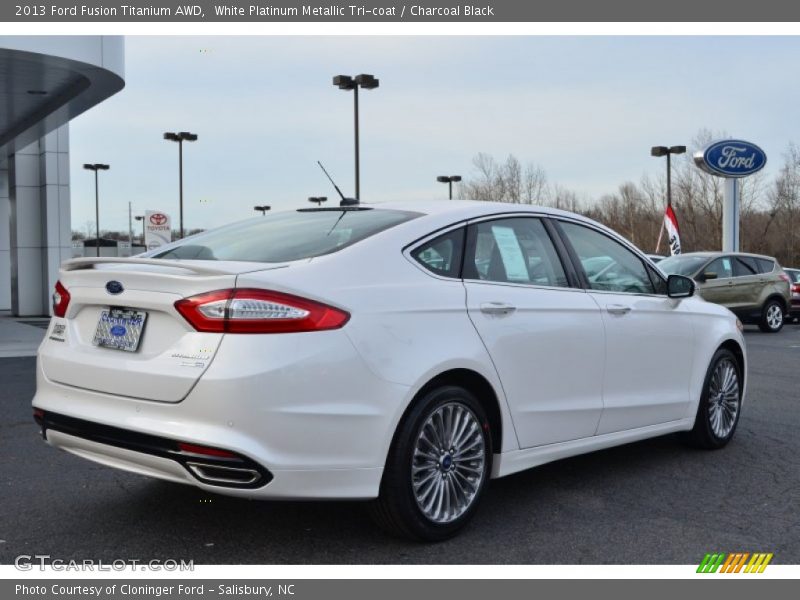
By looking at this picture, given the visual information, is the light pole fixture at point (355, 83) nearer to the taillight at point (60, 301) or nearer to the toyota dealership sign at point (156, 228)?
the toyota dealership sign at point (156, 228)

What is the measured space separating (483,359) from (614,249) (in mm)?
1768

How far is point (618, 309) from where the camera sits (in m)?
5.26

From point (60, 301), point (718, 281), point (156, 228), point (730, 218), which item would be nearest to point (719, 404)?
point (60, 301)

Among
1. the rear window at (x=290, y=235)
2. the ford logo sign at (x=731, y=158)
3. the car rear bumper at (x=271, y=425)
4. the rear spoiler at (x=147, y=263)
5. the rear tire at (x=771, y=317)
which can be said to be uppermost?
the ford logo sign at (x=731, y=158)

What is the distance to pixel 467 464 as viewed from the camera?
14.0 feet

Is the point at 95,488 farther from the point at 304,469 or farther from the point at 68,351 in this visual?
the point at 304,469

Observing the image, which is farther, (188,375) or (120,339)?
(120,339)

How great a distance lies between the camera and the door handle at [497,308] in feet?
14.4

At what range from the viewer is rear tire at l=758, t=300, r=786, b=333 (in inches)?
732

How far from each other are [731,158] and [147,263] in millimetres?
23620

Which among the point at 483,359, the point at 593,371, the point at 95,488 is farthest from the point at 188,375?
the point at 593,371

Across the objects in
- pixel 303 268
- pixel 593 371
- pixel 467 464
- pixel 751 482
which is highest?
pixel 303 268

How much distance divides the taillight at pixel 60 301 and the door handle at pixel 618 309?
2.92 m

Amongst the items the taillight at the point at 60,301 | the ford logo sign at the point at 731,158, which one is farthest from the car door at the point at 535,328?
the ford logo sign at the point at 731,158
